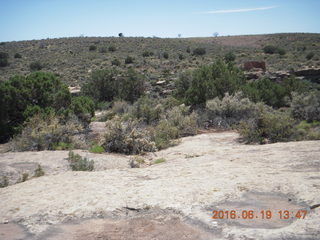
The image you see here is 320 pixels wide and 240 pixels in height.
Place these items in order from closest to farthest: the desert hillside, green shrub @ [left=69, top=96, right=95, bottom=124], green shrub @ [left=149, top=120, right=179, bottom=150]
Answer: green shrub @ [left=149, top=120, right=179, bottom=150] → green shrub @ [left=69, top=96, right=95, bottom=124] → the desert hillside

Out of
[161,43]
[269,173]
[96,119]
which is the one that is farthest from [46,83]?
[161,43]

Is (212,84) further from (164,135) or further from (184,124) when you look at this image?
(164,135)

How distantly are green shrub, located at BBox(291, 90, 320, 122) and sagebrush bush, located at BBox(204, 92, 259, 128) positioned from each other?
7.17ft

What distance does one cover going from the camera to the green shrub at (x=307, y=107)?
13.4 meters

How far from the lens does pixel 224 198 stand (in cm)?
475

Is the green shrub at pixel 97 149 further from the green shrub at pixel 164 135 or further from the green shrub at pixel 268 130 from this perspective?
the green shrub at pixel 268 130

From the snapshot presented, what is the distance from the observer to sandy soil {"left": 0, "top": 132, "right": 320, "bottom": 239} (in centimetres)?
399

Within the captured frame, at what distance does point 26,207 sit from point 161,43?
50635 millimetres

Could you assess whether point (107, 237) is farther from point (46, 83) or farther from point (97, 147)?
point (46, 83)

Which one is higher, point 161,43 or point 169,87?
point 161,43

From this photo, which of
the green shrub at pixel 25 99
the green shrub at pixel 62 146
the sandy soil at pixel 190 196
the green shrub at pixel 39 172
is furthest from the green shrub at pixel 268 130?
the green shrub at pixel 25 99

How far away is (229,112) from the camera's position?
13.7m

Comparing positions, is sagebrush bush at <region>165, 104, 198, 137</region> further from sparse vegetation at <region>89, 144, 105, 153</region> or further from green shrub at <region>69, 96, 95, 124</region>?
green shrub at <region>69, 96, 95, 124</region>
